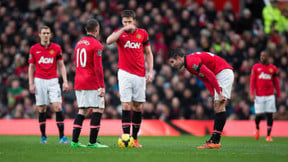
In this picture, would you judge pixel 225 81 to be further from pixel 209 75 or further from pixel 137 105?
pixel 137 105

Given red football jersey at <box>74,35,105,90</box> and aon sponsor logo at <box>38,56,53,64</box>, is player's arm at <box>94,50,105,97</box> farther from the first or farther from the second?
aon sponsor logo at <box>38,56,53,64</box>

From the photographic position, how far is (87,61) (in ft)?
31.7

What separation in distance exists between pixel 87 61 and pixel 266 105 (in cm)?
685

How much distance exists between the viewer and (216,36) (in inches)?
797

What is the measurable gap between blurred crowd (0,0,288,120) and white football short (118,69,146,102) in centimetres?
762

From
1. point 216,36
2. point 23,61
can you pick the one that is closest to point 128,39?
point 23,61

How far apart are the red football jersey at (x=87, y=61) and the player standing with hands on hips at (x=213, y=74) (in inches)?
53.2

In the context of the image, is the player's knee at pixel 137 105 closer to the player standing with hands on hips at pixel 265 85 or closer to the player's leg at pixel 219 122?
the player's leg at pixel 219 122

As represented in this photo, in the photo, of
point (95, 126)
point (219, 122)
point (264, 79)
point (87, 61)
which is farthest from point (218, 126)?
point (264, 79)

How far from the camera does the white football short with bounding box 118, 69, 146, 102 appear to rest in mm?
9789

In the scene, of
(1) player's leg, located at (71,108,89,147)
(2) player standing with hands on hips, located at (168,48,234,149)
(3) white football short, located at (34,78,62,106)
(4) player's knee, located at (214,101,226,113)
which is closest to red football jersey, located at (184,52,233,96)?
(2) player standing with hands on hips, located at (168,48,234,149)

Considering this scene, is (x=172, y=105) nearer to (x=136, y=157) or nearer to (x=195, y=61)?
(x=195, y=61)

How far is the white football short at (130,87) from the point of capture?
32.1 feet

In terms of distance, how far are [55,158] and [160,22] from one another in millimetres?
13252
